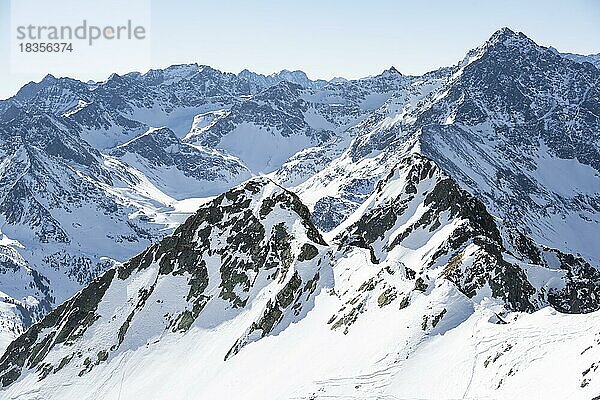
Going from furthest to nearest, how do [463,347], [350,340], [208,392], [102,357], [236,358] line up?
[102,357] → [236,358] → [208,392] → [350,340] → [463,347]

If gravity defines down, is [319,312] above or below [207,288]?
above

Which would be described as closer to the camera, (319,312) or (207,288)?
(319,312)

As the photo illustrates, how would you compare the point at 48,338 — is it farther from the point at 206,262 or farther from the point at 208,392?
the point at 208,392

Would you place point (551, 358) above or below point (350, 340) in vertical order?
above

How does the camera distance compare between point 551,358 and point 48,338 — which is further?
point 48,338

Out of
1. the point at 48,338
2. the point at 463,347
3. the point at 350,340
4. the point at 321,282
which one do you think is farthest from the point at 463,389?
the point at 48,338

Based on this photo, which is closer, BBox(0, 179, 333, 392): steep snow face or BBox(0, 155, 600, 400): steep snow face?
BBox(0, 155, 600, 400): steep snow face

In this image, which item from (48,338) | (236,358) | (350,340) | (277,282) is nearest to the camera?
(350,340)

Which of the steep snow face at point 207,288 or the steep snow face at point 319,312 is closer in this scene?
the steep snow face at point 319,312
